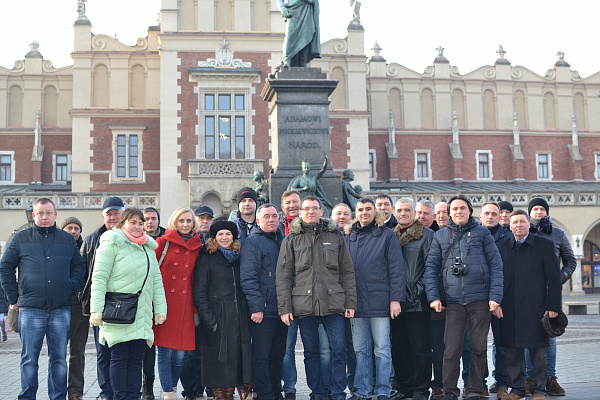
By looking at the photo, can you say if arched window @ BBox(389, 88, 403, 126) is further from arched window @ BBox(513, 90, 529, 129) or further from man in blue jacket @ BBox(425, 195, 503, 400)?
man in blue jacket @ BBox(425, 195, 503, 400)

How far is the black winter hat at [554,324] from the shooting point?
7.09 meters

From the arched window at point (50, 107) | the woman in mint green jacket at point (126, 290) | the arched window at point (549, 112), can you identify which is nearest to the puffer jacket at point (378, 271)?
the woman in mint green jacket at point (126, 290)

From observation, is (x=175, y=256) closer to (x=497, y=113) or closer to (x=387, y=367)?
(x=387, y=367)

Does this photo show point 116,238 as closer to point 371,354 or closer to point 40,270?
point 40,270

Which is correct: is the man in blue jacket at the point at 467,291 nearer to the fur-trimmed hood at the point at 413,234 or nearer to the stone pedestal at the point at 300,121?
the fur-trimmed hood at the point at 413,234

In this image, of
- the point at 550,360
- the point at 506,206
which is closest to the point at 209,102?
the point at 506,206

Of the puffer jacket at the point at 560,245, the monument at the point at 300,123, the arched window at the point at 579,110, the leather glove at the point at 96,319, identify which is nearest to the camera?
the leather glove at the point at 96,319

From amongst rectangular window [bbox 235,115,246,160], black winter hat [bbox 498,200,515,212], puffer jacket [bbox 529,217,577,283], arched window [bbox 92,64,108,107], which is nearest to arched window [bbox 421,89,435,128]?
rectangular window [bbox 235,115,246,160]

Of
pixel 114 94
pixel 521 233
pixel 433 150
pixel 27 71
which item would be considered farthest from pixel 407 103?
pixel 521 233

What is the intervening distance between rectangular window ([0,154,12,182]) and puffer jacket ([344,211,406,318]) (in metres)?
31.2

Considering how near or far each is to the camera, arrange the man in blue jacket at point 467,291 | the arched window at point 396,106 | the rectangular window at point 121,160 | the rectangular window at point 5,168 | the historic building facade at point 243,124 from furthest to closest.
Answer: the arched window at point 396,106, the rectangular window at point 5,168, the rectangular window at point 121,160, the historic building facade at point 243,124, the man in blue jacket at point 467,291

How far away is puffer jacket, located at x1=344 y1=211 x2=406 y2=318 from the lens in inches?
275

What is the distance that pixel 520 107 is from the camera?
39406 mm

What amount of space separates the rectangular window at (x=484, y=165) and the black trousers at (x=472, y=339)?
32450 mm
